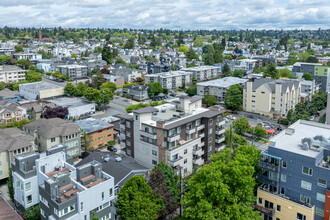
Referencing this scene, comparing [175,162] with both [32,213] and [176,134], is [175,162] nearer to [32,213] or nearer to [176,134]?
[176,134]

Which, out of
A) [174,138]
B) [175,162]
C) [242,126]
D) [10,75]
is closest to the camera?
[175,162]

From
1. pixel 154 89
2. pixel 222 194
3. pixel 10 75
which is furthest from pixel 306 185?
pixel 10 75

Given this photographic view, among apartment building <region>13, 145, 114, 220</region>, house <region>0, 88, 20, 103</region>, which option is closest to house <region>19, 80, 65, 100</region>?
house <region>0, 88, 20, 103</region>

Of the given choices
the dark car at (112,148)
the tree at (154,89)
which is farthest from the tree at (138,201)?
the tree at (154,89)

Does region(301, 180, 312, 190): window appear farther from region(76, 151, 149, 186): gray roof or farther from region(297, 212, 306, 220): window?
region(76, 151, 149, 186): gray roof

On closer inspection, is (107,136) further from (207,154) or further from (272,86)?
(272,86)

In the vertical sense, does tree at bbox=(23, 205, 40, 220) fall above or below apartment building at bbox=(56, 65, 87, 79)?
below

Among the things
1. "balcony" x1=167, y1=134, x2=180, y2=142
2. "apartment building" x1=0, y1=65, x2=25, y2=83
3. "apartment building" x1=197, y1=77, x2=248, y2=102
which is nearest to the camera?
"balcony" x1=167, y1=134, x2=180, y2=142

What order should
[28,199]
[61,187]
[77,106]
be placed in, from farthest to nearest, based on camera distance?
[77,106], [28,199], [61,187]
